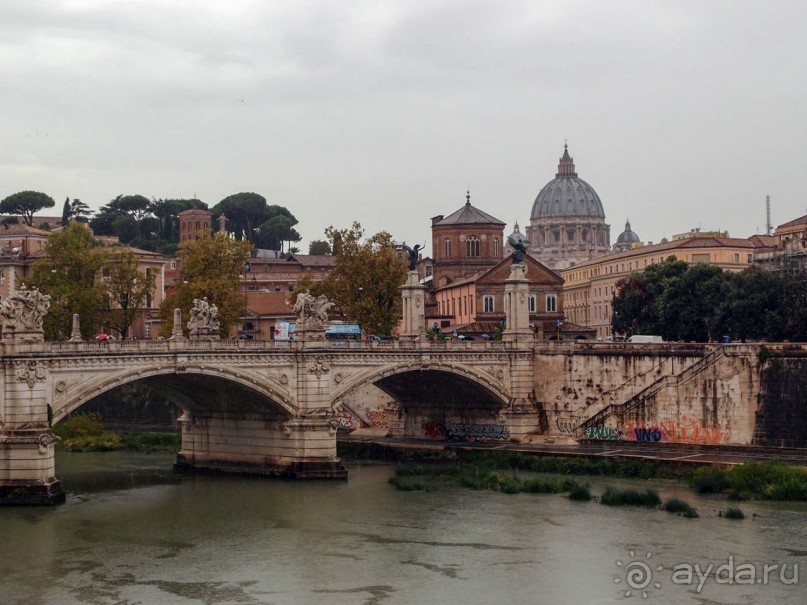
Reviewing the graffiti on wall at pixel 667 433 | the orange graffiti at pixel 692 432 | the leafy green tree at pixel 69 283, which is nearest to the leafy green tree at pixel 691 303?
the graffiti on wall at pixel 667 433

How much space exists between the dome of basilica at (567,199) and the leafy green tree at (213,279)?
11200 cm

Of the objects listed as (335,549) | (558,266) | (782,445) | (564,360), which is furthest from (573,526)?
(558,266)

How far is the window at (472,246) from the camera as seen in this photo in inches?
3642

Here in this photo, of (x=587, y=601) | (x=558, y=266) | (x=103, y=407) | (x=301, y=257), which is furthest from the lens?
(x=558, y=266)

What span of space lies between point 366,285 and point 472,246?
69.8ft

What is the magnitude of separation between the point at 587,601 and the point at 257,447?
22491mm

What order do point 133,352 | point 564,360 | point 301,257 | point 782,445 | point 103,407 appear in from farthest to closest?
point 301,257, point 103,407, point 564,360, point 782,445, point 133,352

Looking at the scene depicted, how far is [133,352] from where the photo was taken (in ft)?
155

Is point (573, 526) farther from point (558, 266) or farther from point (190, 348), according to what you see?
point (558, 266)

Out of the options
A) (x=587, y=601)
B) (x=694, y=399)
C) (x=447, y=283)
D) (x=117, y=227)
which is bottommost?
(x=587, y=601)

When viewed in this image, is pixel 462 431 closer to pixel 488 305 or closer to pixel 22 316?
pixel 22 316

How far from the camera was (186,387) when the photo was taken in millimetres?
53531

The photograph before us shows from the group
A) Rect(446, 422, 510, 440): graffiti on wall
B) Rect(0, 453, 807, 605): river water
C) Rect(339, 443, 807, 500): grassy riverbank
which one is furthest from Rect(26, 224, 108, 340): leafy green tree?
Rect(0, 453, 807, 605): river water

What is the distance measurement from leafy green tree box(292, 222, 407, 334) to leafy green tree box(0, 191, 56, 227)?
60840mm
